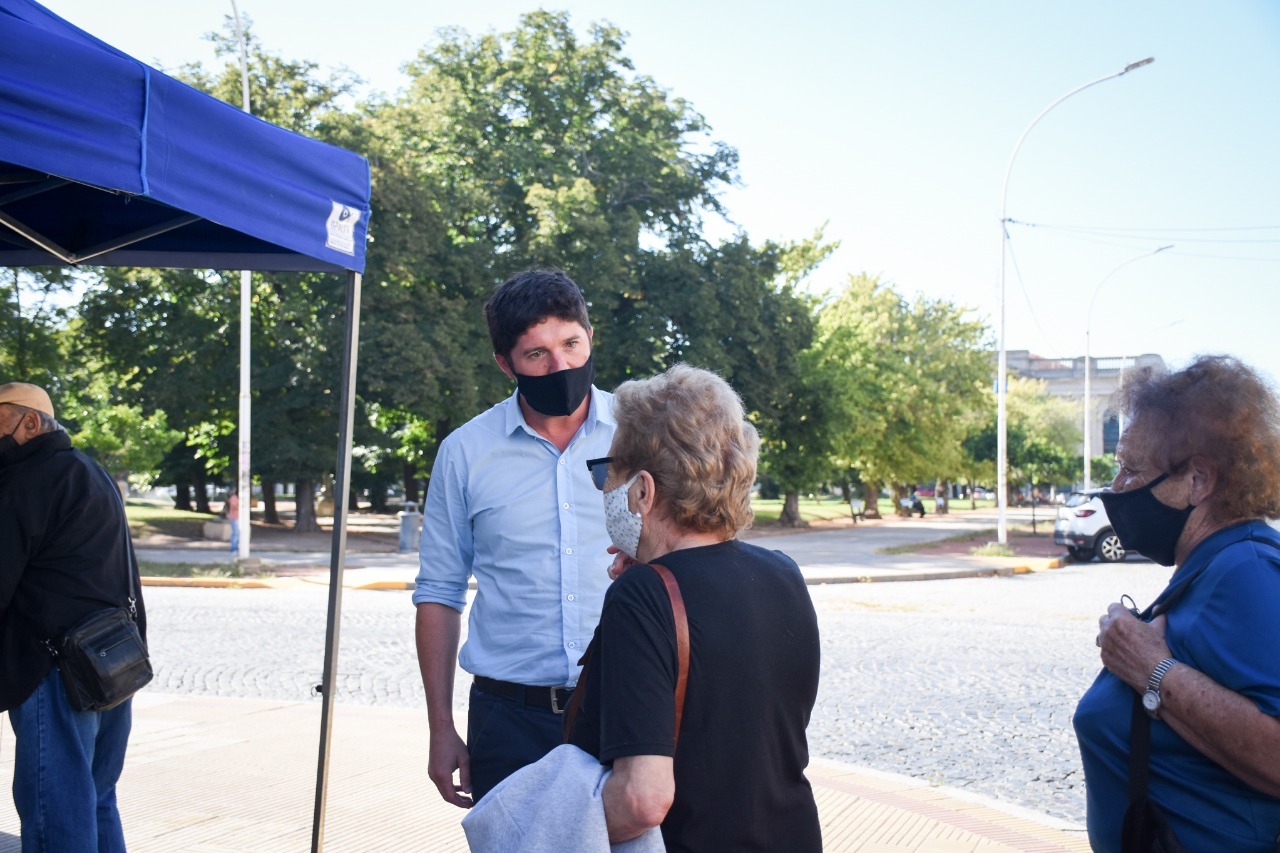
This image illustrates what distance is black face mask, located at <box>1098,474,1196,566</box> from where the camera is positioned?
90.3 inches

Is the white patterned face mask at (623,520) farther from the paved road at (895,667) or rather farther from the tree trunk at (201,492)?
the tree trunk at (201,492)

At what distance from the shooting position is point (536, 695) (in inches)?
111

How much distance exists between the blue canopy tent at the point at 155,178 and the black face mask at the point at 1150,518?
2.46 m

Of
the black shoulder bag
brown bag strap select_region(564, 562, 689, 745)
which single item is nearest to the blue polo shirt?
brown bag strap select_region(564, 562, 689, 745)

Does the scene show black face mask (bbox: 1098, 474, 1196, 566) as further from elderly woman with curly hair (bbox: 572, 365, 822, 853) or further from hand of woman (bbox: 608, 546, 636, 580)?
hand of woman (bbox: 608, 546, 636, 580)

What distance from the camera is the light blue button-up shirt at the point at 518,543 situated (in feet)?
9.45

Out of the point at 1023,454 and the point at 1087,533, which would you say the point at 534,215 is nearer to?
the point at 1087,533

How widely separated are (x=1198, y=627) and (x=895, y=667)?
788cm

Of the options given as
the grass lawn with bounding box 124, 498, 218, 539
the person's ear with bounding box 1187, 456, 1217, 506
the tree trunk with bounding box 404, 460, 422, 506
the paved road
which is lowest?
the grass lawn with bounding box 124, 498, 218, 539

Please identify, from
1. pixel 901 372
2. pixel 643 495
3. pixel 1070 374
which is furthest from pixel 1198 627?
pixel 1070 374

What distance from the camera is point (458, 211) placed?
30031mm

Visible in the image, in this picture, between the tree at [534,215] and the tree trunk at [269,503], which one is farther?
the tree trunk at [269,503]

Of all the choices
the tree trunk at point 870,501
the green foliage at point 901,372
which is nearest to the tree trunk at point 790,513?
the green foliage at point 901,372

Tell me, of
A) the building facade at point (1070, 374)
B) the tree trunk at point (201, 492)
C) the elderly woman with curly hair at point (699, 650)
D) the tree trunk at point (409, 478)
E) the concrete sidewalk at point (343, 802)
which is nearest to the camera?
the elderly woman with curly hair at point (699, 650)
